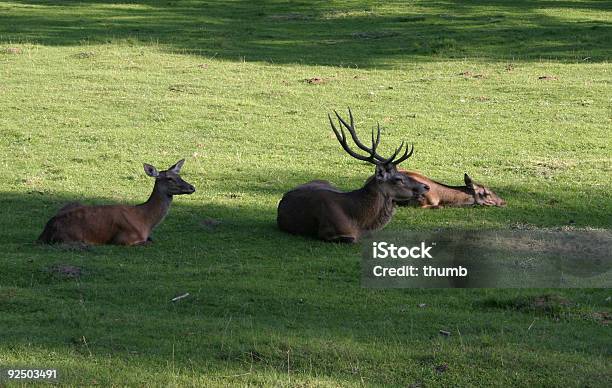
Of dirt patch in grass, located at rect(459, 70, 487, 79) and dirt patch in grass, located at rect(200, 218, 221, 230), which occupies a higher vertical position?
dirt patch in grass, located at rect(459, 70, 487, 79)

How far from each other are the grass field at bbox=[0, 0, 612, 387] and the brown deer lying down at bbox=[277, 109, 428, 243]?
1.10 feet

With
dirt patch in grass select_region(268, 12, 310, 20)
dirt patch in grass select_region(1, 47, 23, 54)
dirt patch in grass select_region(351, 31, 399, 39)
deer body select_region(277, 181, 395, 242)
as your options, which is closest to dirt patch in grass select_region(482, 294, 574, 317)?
deer body select_region(277, 181, 395, 242)

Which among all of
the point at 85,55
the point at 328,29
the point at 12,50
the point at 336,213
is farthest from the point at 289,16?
the point at 336,213

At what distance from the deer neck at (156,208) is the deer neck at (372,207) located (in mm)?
2292

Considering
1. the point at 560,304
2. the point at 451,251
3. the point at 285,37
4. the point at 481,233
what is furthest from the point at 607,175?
the point at 285,37

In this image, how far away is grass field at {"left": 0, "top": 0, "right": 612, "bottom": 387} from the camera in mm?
8586

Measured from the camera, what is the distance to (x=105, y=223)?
12500 millimetres

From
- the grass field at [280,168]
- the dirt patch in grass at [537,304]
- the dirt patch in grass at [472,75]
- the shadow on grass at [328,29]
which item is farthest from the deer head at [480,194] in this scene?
the shadow on grass at [328,29]

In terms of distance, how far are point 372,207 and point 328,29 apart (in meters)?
22.2

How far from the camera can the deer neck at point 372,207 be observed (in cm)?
1330

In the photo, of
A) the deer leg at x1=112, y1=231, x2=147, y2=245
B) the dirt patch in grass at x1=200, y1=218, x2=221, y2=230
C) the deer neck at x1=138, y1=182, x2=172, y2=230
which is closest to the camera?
the deer leg at x1=112, y1=231, x2=147, y2=245

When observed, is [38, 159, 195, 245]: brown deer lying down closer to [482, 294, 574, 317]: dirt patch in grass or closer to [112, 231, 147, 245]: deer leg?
[112, 231, 147, 245]: deer leg

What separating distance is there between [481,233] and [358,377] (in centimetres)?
569

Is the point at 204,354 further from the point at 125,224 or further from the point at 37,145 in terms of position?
the point at 37,145
